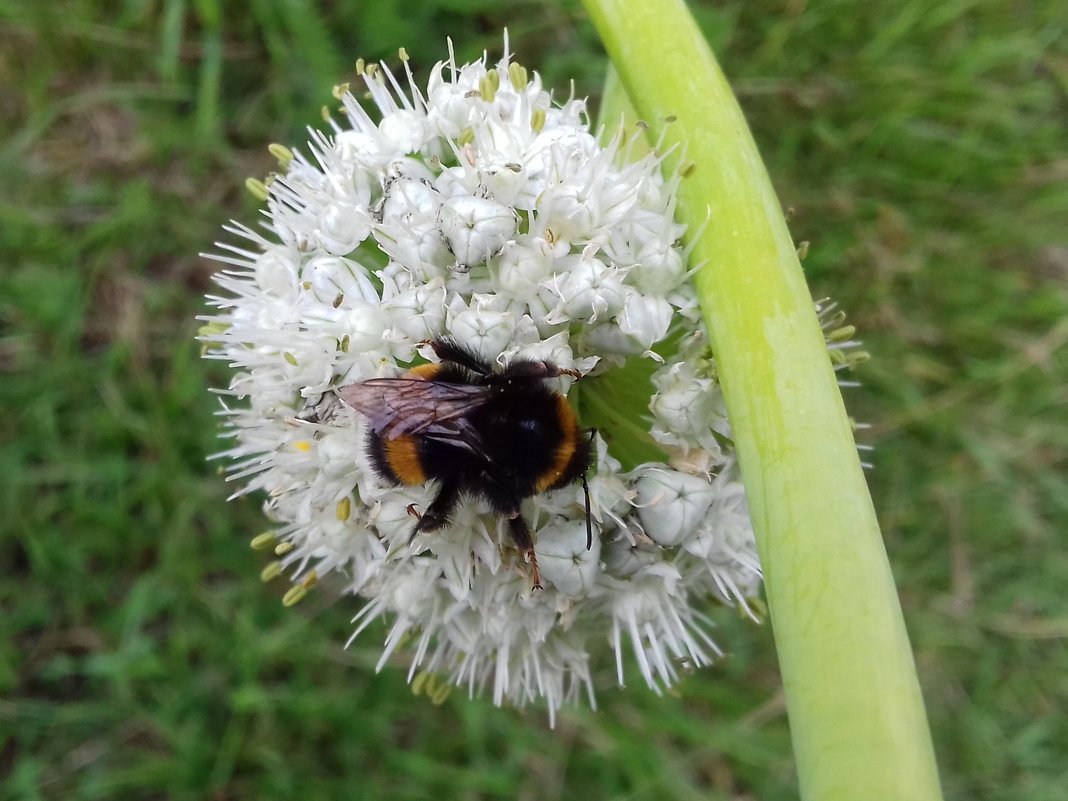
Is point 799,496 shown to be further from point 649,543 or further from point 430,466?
point 430,466

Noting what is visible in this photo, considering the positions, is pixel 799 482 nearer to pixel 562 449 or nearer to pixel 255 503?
pixel 562 449

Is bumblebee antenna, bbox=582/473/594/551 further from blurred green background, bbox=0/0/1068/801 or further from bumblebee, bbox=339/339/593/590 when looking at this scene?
blurred green background, bbox=0/0/1068/801

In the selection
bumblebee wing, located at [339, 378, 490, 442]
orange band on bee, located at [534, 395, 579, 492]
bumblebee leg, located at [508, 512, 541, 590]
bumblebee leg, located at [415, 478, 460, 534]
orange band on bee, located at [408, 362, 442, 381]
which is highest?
orange band on bee, located at [408, 362, 442, 381]

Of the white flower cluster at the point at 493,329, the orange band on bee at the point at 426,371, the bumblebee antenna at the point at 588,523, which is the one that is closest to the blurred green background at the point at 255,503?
the white flower cluster at the point at 493,329

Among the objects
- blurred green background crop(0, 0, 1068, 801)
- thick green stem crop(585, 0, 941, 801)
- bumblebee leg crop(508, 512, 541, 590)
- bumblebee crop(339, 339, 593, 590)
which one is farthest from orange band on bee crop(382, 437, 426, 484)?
blurred green background crop(0, 0, 1068, 801)

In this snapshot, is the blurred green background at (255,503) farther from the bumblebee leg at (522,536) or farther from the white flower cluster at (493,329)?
the bumblebee leg at (522,536)

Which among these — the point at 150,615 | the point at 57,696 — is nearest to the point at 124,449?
the point at 150,615
